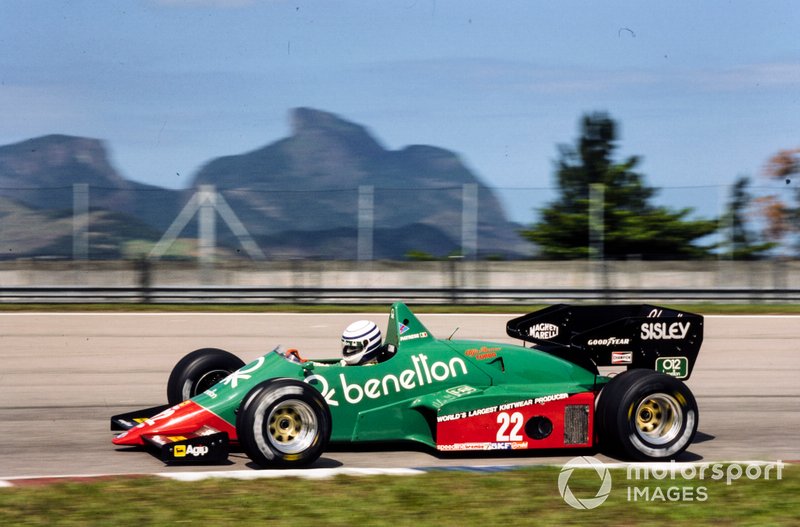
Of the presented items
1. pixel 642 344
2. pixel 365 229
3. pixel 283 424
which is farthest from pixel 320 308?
pixel 283 424

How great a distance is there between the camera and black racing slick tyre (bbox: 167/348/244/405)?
7660 millimetres

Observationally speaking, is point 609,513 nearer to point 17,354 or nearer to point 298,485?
point 298,485

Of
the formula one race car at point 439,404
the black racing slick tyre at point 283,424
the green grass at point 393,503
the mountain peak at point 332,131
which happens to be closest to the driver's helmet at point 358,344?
the formula one race car at point 439,404

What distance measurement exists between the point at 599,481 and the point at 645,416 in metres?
1.15

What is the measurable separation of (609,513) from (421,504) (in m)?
1.02

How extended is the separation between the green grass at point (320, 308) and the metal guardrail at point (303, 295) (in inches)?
6.2

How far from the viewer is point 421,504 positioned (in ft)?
17.9

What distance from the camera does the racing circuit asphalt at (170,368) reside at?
6984 millimetres

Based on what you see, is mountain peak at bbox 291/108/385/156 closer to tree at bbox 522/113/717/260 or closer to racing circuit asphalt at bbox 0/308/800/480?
tree at bbox 522/113/717/260

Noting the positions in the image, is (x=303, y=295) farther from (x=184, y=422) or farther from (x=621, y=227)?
(x=184, y=422)

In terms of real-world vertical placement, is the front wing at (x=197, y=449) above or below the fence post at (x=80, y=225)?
below

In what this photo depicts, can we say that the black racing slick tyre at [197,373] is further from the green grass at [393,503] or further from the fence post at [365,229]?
the fence post at [365,229]

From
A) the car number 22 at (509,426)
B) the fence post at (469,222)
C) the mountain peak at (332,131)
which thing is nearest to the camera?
the car number 22 at (509,426)

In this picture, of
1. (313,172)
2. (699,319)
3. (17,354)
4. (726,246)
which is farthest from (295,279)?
(699,319)
